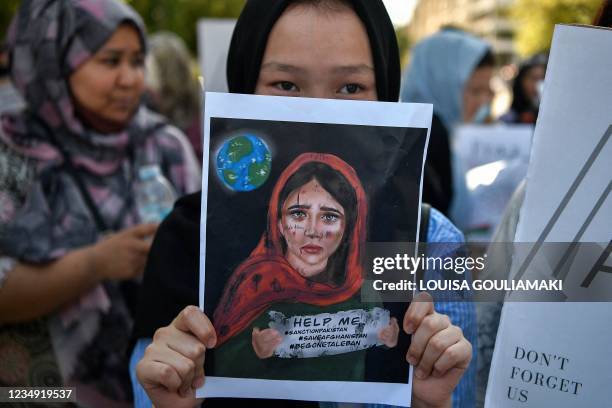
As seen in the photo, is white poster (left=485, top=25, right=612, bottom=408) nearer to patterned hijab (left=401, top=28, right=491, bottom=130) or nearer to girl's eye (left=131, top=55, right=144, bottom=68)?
girl's eye (left=131, top=55, right=144, bottom=68)

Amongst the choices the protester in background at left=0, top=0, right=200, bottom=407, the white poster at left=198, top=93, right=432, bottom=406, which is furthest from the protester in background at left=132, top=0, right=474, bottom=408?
the protester in background at left=0, top=0, right=200, bottom=407

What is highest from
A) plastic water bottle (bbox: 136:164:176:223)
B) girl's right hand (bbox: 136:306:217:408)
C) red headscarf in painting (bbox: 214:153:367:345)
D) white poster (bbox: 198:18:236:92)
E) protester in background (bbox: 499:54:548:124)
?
protester in background (bbox: 499:54:548:124)

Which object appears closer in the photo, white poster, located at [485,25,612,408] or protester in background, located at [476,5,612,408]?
white poster, located at [485,25,612,408]

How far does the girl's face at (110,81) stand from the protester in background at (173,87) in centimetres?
225

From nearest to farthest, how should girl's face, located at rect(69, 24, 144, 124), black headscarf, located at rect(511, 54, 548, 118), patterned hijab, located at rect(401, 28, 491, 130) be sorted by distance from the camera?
girl's face, located at rect(69, 24, 144, 124) < patterned hijab, located at rect(401, 28, 491, 130) < black headscarf, located at rect(511, 54, 548, 118)

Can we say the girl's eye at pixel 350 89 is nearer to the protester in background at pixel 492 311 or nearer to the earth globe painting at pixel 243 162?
the earth globe painting at pixel 243 162

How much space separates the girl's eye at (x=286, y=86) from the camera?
1.37 meters

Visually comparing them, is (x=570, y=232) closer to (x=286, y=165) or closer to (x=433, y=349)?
(x=433, y=349)

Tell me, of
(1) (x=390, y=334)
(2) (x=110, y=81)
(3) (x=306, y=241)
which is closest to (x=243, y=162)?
(3) (x=306, y=241)

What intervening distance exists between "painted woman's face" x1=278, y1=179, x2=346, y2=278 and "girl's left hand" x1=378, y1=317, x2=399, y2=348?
16cm

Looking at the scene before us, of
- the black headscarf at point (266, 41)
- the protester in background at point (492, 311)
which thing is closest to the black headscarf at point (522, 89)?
the protester in background at point (492, 311)

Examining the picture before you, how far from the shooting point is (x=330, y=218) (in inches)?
45.9

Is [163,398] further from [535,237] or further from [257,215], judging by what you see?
[535,237]

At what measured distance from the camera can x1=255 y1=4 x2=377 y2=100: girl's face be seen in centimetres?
135
